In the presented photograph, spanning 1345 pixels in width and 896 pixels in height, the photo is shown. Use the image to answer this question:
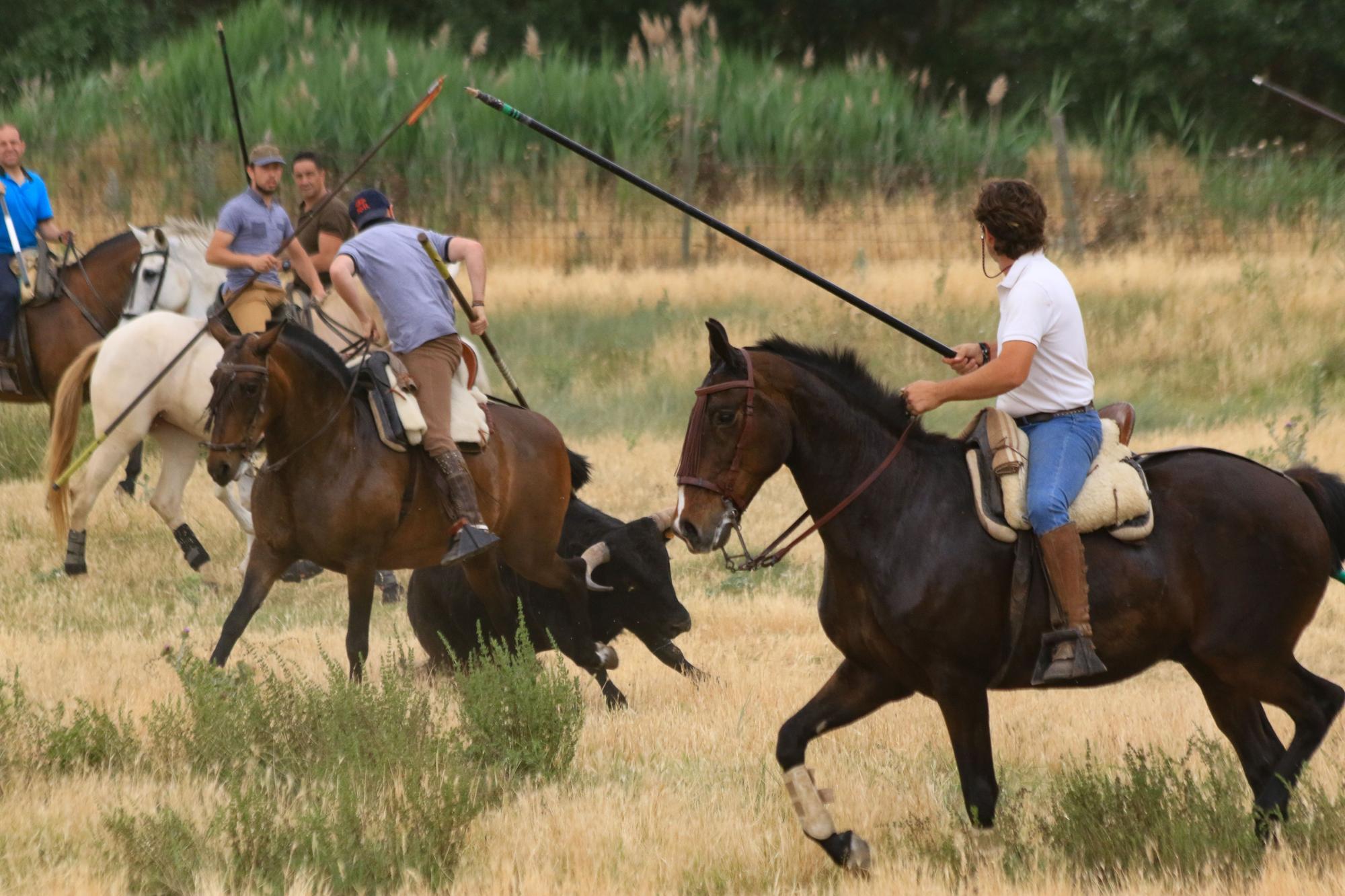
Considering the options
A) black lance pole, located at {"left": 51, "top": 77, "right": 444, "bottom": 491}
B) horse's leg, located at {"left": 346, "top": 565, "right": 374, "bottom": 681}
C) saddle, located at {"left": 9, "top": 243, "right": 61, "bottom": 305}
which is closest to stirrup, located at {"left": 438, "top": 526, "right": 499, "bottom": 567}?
horse's leg, located at {"left": 346, "top": 565, "right": 374, "bottom": 681}

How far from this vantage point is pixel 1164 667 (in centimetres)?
895

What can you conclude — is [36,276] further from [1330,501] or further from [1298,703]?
[1298,703]

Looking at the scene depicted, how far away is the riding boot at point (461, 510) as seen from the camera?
8195mm

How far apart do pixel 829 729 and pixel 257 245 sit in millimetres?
6445

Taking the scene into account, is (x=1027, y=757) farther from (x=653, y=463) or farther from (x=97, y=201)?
(x=97, y=201)

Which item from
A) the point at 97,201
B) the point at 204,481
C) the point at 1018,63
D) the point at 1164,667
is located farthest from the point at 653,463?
the point at 1018,63

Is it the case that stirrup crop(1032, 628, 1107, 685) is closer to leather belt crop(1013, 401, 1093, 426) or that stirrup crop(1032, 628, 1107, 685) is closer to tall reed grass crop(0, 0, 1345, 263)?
leather belt crop(1013, 401, 1093, 426)

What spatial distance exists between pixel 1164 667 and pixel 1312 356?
8808 mm

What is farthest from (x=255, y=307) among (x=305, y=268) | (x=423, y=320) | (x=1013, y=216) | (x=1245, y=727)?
(x=1245, y=727)

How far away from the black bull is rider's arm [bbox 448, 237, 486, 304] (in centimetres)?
157

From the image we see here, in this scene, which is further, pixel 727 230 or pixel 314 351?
pixel 314 351

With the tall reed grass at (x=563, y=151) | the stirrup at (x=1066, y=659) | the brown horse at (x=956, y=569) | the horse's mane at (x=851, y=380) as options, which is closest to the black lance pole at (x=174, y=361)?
the horse's mane at (x=851, y=380)

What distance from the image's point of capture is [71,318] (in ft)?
40.9

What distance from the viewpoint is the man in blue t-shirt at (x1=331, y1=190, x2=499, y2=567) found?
8305 millimetres
